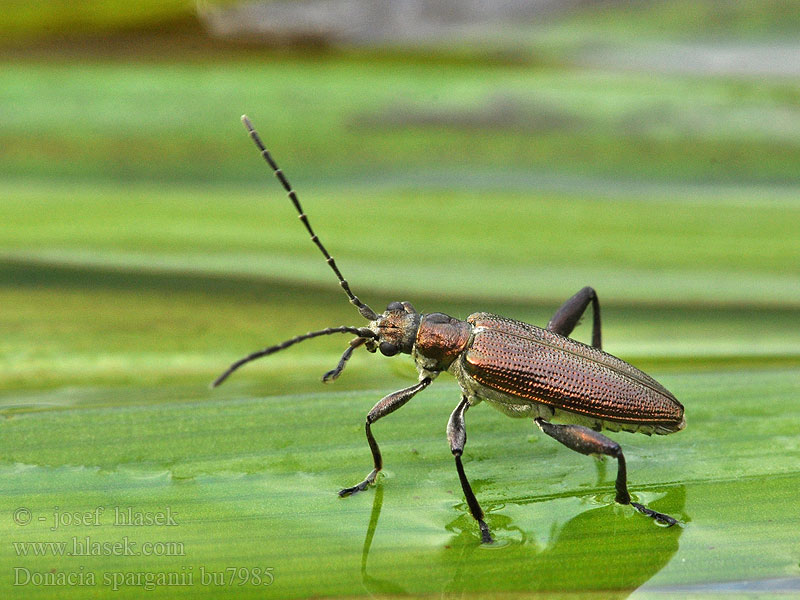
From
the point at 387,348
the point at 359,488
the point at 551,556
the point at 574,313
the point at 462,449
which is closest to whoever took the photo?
the point at 551,556

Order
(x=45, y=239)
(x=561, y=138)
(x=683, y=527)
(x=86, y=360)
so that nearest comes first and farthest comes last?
(x=683, y=527) < (x=86, y=360) < (x=45, y=239) < (x=561, y=138)

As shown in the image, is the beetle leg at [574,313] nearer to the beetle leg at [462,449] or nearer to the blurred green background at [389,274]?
the blurred green background at [389,274]

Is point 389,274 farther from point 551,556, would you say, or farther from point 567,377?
point 551,556

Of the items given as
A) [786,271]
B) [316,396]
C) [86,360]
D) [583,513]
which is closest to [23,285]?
[86,360]

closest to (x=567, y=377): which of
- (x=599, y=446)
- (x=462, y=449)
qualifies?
(x=599, y=446)

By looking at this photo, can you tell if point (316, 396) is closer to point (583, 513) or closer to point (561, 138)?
point (583, 513)

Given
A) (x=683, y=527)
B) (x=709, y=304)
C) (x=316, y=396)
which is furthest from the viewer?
(x=709, y=304)
